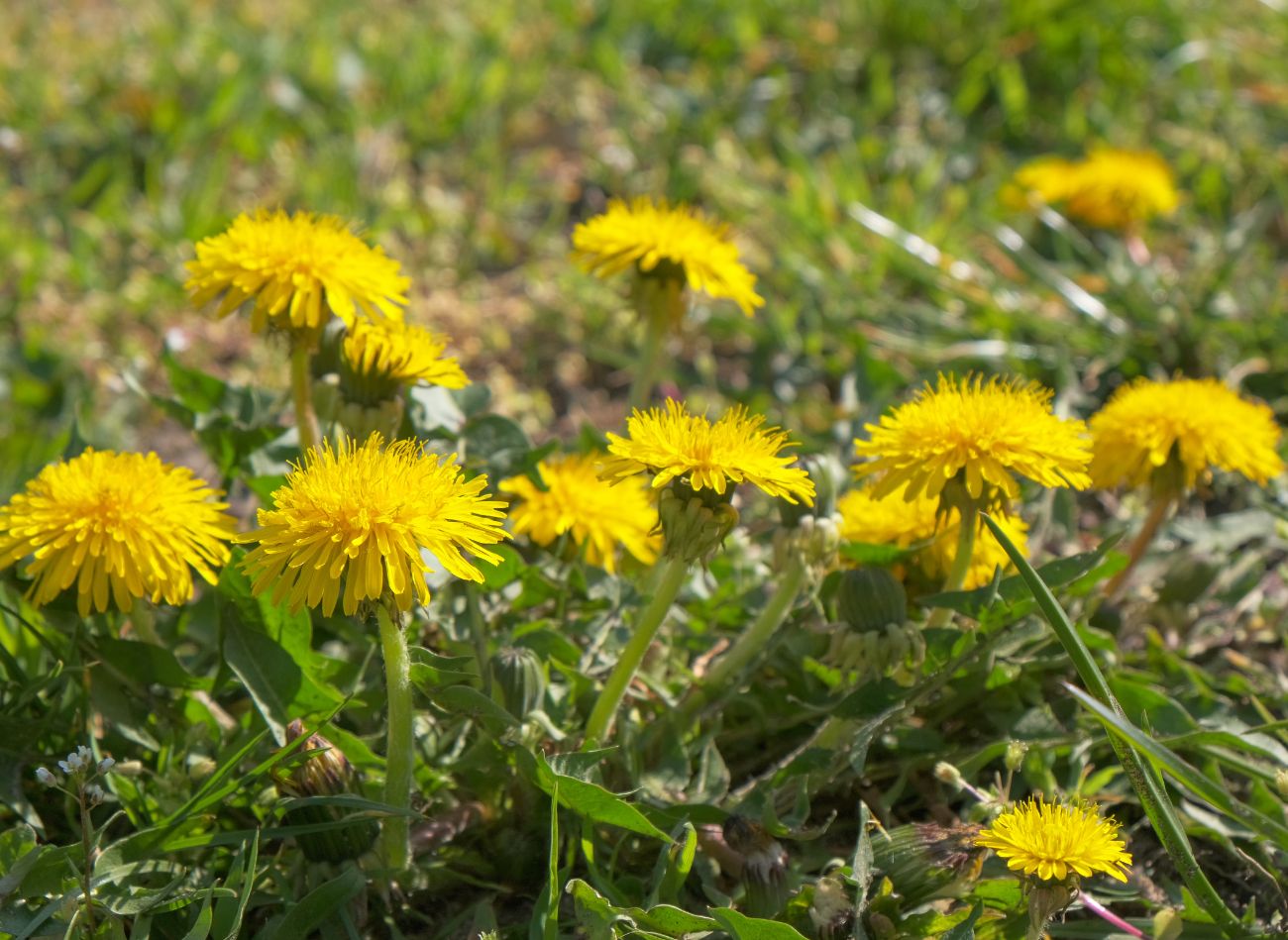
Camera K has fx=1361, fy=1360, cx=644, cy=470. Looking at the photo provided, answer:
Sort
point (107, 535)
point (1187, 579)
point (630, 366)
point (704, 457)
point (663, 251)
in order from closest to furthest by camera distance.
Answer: point (704, 457), point (107, 535), point (663, 251), point (1187, 579), point (630, 366)

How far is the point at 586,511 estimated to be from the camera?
79.4 inches

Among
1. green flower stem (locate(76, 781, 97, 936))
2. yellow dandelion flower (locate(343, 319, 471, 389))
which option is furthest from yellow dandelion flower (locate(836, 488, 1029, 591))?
green flower stem (locate(76, 781, 97, 936))

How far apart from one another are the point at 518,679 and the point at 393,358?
0.47m

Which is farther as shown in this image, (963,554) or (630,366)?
(630,366)

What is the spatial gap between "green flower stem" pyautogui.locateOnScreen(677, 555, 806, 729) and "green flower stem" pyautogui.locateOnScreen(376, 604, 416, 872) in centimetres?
42

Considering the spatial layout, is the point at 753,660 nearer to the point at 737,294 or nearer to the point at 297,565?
the point at 737,294

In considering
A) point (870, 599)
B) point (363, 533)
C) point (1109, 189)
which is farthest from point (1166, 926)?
point (1109, 189)

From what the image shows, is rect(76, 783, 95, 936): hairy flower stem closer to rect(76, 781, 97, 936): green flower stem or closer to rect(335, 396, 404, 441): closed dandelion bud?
rect(76, 781, 97, 936): green flower stem

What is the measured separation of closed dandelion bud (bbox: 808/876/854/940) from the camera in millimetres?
1558

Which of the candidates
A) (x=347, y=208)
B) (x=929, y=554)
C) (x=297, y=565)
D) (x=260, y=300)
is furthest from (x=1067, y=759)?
(x=347, y=208)

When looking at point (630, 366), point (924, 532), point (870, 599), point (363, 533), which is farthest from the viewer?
point (630, 366)

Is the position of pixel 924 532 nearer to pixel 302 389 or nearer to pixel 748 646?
pixel 748 646

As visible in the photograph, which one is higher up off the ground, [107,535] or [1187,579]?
[107,535]

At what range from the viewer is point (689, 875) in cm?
179
